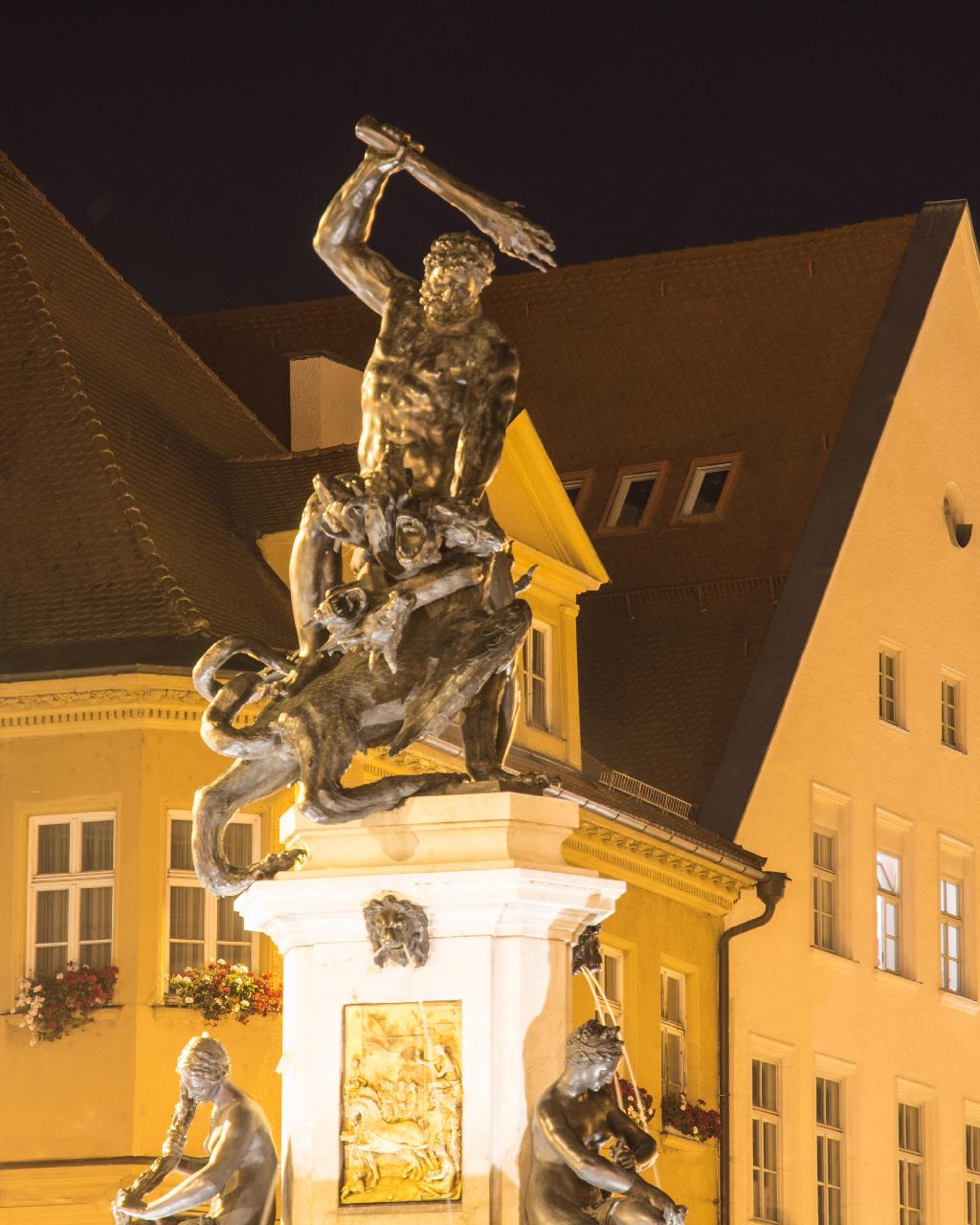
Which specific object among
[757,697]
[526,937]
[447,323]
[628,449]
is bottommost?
[526,937]

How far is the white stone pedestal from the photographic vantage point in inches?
480

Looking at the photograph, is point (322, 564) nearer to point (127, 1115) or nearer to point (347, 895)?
point (347, 895)

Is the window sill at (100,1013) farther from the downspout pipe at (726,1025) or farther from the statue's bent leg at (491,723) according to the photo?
the statue's bent leg at (491,723)

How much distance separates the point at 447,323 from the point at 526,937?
235cm

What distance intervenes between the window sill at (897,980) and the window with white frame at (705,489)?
4.60m

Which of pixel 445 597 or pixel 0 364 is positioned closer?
pixel 445 597

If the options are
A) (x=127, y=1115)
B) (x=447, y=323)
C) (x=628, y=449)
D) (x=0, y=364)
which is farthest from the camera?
(x=628, y=449)

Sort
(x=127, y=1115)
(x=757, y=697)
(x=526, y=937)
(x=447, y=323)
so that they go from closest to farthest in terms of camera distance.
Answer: (x=526, y=937)
(x=447, y=323)
(x=127, y=1115)
(x=757, y=697)

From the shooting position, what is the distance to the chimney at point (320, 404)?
30.2 meters

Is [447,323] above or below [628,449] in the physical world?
below

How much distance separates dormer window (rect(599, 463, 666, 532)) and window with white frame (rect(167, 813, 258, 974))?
34.6ft

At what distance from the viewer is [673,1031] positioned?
30594 mm

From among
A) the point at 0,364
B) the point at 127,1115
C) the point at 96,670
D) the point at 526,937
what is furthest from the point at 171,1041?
the point at 526,937

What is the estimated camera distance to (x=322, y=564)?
42.7 feet
